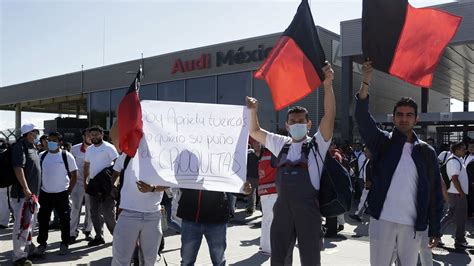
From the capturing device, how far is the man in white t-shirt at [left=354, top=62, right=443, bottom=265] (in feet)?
11.7

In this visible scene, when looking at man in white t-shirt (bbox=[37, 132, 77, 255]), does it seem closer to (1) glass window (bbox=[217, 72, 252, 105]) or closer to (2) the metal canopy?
(2) the metal canopy

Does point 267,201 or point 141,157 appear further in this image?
point 267,201

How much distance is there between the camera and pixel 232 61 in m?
21.2

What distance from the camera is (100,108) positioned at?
28469 millimetres

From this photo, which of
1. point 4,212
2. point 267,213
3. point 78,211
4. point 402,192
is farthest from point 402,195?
point 4,212

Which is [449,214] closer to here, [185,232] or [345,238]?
[345,238]

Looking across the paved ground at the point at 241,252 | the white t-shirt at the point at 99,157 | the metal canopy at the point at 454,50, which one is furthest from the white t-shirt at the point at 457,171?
the metal canopy at the point at 454,50

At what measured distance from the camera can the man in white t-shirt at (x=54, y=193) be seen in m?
6.86

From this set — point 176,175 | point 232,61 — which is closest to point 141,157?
point 176,175

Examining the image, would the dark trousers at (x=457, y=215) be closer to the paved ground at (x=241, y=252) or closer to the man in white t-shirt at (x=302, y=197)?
the paved ground at (x=241, y=252)

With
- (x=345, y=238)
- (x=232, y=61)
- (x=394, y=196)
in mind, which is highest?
(x=232, y=61)

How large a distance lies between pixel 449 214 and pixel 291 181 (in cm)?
542

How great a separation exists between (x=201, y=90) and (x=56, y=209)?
634 inches

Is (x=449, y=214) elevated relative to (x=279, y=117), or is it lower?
lower
